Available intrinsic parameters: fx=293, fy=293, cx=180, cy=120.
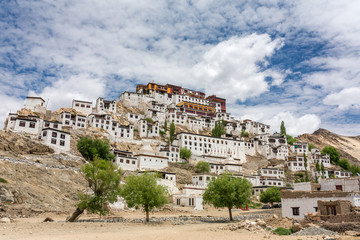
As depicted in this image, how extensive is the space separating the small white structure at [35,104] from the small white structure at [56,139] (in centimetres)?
2463

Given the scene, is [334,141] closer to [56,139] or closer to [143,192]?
[56,139]

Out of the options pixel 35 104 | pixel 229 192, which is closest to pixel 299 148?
pixel 229 192

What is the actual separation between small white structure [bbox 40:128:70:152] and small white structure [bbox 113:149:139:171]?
1146 centimetres

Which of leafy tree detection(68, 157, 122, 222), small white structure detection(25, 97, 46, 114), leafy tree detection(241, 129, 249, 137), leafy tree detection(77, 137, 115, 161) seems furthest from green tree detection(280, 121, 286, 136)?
leafy tree detection(68, 157, 122, 222)

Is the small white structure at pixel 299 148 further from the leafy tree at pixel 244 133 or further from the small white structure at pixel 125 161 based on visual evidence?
the small white structure at pixel 125 161

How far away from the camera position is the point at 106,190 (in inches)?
1262

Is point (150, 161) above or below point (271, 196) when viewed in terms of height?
above

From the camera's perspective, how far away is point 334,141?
158250 mm

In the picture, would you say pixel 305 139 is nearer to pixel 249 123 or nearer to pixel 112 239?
pixel 249 123

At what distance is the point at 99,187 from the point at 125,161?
127 feet

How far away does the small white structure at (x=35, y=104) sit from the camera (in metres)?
83.6

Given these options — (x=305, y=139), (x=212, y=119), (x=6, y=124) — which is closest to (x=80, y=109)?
(x=6, y=124)

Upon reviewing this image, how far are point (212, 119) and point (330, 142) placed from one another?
251 feet

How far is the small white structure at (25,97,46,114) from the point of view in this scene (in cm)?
8362
